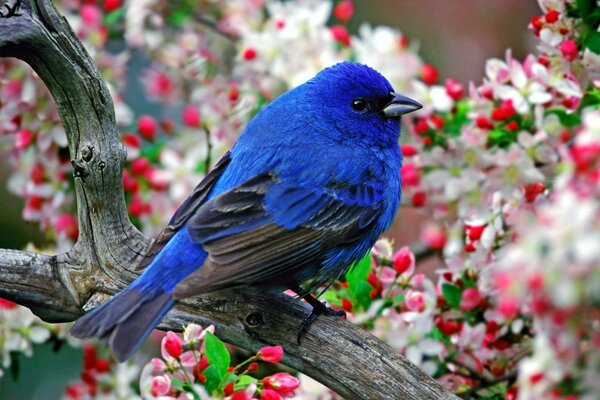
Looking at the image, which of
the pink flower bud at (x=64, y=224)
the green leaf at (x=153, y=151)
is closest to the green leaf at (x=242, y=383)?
the pink flower bud at (x=64, y=224)

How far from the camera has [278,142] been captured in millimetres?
3490

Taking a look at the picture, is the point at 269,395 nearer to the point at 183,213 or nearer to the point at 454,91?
the point at 183,213

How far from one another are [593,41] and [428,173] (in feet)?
3.20

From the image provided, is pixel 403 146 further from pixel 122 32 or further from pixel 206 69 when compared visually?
pixel 122 32

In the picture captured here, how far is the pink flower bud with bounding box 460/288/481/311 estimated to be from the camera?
3279 mm

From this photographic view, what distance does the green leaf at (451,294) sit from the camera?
3316 mm

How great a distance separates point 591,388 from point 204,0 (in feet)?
12.0

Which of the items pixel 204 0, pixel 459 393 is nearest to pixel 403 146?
pixel 459 393

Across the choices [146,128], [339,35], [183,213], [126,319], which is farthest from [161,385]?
[339,35]

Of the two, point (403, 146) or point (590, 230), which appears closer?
point (590, 230)

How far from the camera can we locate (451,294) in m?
3.32

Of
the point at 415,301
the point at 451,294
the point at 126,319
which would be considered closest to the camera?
the point at 126,319

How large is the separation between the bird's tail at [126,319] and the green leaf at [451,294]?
109 centimetres

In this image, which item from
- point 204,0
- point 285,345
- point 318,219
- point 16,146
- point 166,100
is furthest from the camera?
point 166,100
